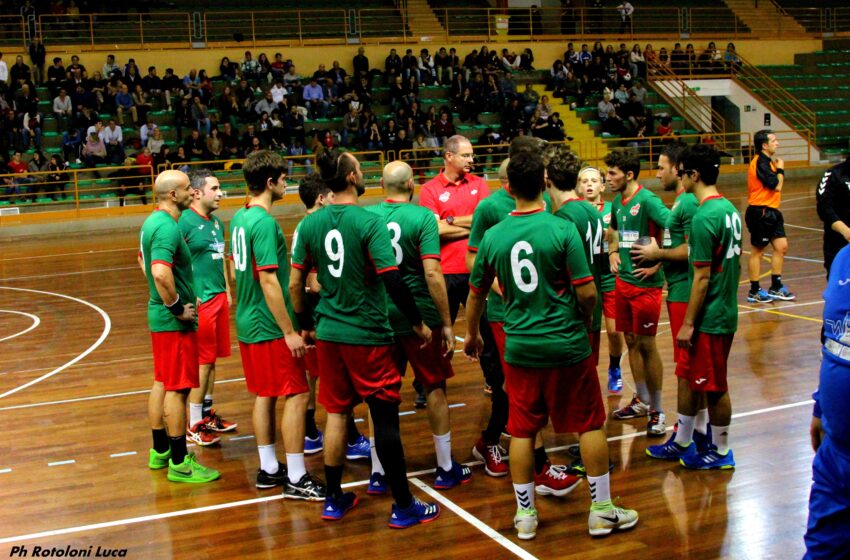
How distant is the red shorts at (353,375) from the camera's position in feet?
17.1

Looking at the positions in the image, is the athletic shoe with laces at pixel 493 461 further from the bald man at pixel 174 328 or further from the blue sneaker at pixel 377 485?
the bald man at pixel 174 328

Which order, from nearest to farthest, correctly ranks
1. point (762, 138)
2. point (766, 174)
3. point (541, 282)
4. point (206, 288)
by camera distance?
point (541, 282) → point (206, 288) → point (762, 138) → point (766, 174)

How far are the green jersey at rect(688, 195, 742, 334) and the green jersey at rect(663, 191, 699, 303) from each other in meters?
0.35

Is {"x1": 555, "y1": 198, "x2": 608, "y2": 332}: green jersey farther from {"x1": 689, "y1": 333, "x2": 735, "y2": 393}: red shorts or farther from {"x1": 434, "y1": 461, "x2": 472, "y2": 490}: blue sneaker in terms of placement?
{"x1": 434, "y1": 461, "x2": 472, "y2": 490}: blue sneaker

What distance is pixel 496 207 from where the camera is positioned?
5949mm

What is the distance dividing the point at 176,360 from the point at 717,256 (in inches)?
141

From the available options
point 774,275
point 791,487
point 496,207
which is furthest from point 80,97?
point 791,487

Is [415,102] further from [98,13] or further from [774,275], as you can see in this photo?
[774,275]

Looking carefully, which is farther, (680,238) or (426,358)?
(680,238)

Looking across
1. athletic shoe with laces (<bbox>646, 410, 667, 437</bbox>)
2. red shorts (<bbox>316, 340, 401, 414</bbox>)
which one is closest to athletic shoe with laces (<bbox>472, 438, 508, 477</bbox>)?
red shorts (<bbox>316, 340, 401, 414</bbox>)

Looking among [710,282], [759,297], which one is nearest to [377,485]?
[710,282]

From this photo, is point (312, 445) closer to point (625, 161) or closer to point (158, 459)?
point (158, 459)

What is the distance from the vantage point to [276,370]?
5.82m

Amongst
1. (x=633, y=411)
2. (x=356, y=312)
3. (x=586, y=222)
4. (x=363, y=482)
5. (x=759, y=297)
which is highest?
(x=586, y=222)
